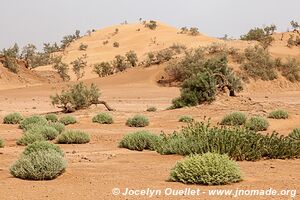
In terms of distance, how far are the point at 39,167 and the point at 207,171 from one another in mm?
2890

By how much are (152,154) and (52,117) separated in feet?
34.9

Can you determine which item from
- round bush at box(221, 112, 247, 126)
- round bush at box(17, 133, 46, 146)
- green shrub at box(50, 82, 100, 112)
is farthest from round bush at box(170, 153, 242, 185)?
green shrub at box(50, 82, 100, 112)

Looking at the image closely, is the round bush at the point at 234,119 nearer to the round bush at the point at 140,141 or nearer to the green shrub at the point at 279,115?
the green shrub at the point at 279,115

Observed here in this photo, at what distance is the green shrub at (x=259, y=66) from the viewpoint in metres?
47.3

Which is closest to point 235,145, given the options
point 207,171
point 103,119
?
point 207,171

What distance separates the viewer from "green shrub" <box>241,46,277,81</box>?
4734 cm

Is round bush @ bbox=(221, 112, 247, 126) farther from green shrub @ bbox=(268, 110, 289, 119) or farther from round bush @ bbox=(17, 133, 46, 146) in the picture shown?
round bush @ bbox=(17, 133, 46, 146)

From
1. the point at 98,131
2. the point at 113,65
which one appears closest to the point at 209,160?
the point at 98,131

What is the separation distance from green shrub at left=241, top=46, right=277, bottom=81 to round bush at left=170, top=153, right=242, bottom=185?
1562 inches

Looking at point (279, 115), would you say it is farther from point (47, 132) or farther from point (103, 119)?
point (47, 132)

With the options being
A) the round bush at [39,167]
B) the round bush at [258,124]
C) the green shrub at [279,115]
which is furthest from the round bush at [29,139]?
the green shrub at [279,115]

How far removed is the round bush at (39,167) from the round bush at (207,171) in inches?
80.7

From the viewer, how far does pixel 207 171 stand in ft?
27.0

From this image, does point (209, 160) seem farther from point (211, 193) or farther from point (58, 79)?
point (58, 79)
